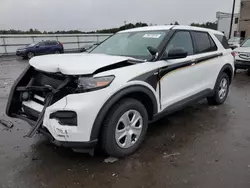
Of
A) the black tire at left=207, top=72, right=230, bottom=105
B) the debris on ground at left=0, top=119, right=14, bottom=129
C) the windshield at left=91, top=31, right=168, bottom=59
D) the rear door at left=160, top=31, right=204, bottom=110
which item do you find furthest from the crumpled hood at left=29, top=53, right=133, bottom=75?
the black tire at left=207, top=72, right=230, bottom=105

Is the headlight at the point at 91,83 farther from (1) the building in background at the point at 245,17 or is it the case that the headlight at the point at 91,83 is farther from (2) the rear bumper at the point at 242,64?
(1) the building in background at the point at 245,17

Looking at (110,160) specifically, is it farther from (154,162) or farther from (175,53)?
(175,53)

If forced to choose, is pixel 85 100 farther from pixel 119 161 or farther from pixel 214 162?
pixel 214 162

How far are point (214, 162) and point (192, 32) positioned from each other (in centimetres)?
242

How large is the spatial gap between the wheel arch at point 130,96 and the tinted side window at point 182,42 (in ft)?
2.97

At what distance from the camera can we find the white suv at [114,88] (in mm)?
2676

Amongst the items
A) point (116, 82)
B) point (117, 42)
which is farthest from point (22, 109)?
point (117, 42)

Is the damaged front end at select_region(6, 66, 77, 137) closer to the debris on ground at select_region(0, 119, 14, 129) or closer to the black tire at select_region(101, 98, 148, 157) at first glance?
the black tire at select_region(101, 98, 148, 157)

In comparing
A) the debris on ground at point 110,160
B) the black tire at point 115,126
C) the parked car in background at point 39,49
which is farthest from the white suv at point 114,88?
the parked car in background at point 39,49

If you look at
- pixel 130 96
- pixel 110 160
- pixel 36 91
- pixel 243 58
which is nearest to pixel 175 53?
pixel 130 96

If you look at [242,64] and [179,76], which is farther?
[242,64]

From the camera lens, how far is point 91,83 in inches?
106

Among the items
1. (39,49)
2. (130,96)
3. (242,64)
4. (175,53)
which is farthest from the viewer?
(39,49)

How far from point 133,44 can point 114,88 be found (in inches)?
56.5
